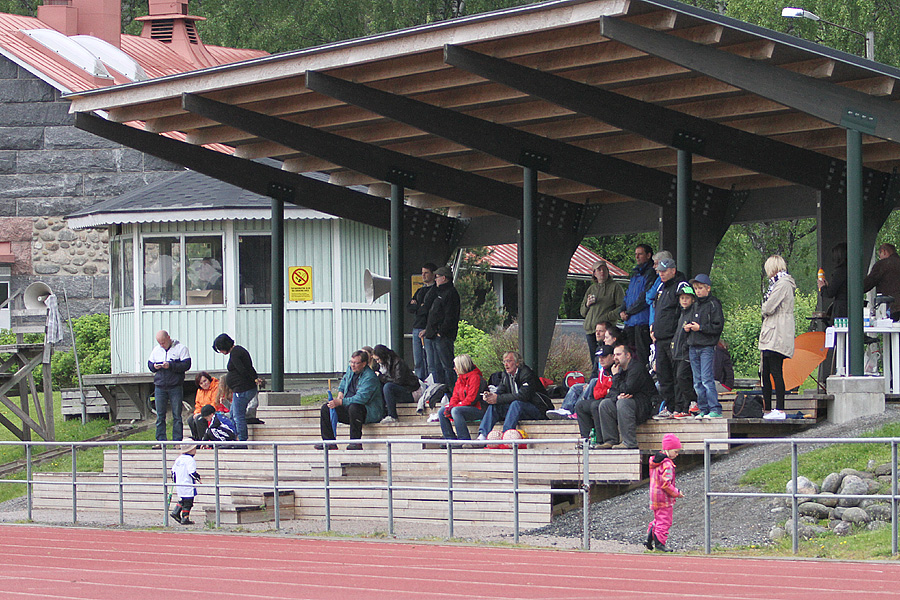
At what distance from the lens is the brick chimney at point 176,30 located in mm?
36156

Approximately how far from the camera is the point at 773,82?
13.5 m

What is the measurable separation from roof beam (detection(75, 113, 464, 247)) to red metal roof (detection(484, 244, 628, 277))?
15.9 metres

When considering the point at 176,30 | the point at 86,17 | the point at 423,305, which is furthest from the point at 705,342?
the point at 176,30

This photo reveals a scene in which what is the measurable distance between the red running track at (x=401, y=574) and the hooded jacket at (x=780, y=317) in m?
3.68

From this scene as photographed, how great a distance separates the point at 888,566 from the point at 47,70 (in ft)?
77.4

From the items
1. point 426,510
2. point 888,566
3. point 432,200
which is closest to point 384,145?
point 432,200

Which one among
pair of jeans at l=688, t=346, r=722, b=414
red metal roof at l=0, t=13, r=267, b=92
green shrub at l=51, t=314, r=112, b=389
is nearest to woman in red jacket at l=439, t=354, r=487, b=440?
pair of jeans at l=688, t=346, r=722, b=414

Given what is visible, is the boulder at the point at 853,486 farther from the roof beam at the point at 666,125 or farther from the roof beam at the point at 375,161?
the roof beam at the point at 375,161

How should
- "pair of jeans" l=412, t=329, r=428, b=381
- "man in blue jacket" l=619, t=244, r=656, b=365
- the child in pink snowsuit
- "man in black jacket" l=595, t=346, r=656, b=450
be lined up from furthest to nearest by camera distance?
1. "pair of jeans" l=412, t=329, r=428, b=381
2. "man in blue jacket" l=619, t=244, r=656, b=365
3. "man in black jacket" l=595, t=346, r=656, b=450
4. the child in pink snowsuit

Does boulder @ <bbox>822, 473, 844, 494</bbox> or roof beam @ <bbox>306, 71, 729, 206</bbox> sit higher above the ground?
roof beam @ <bbox>306, 71, 729, 206</bbox>

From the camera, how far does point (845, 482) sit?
11672 mm

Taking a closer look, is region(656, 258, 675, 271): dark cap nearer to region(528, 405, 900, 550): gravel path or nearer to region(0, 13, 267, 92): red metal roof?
region(528, 405, 900, 550): gravel path

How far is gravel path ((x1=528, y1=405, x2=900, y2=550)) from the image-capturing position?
39.3ft

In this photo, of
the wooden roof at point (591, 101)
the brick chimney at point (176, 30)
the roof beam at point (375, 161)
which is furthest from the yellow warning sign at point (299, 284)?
the brick chimney at point (176, 30)
